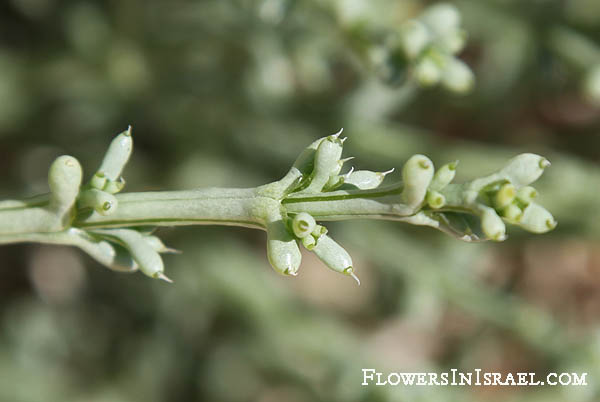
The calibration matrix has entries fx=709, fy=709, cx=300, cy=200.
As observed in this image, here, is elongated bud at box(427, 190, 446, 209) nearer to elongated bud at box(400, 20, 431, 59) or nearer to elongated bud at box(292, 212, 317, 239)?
elongated bud at box(292, 212, 317, 239)

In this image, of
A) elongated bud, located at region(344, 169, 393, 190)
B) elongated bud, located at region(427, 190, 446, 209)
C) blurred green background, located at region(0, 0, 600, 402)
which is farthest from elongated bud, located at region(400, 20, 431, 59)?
elongated bud, located at region(427, 190, 446, 209)

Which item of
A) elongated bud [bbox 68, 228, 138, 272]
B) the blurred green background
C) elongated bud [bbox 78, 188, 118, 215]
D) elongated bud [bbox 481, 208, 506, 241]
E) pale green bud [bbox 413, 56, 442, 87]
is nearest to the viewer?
elongated bud [bbox 481, 208, 506, 241]

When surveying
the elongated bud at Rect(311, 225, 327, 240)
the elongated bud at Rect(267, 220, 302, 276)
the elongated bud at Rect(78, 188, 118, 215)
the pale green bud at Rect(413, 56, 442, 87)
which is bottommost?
the elongated bud at Rect(267, 220, 302, 276)

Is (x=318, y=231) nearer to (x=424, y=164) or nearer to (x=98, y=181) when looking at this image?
(x=424, y=164)

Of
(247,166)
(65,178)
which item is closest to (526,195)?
(65,178)

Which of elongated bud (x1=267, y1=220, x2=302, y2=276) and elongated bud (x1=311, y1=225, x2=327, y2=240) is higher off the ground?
elongated bud (x1=311, y1=225, x2=327, y2=240)

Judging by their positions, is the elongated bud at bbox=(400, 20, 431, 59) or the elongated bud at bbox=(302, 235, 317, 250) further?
the elongated bud at bbox=(400, 20, 431, 59)

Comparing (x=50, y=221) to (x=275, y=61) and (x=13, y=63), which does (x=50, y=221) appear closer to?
(x=275, y=61)
